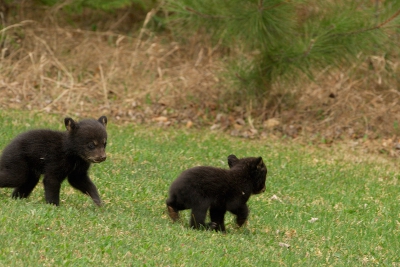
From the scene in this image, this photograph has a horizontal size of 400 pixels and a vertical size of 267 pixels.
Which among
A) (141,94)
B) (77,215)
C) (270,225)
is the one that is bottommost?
(141,94)

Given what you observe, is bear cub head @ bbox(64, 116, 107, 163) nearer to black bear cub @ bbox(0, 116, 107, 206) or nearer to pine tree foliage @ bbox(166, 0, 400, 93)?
black bear cub @ bbox(0, 116, 107, 206)

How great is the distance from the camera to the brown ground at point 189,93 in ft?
50.2

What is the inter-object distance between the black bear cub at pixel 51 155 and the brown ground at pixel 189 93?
686 centimetres

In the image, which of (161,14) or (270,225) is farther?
(161,14)

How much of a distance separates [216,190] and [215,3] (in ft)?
24.7

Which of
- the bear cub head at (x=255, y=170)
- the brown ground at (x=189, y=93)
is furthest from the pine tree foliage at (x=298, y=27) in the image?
the bear cub head at (x=255, y=170)

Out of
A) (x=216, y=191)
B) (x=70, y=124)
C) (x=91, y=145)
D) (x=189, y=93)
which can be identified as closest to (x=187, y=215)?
(x=216, y=191)

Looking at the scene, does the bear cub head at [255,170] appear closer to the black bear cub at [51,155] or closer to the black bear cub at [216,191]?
the black bear cub at [216,191]

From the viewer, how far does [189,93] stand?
16.4 metres

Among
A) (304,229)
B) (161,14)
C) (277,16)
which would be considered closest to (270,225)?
(304,229)

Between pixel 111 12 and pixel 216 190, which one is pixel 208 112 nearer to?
pixel 111 12

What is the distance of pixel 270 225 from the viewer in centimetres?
867

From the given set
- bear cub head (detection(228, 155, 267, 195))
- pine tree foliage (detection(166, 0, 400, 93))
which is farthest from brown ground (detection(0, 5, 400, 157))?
bear cub head (detection(228, 155, 267, 195))

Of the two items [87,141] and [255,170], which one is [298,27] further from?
[87,141]
